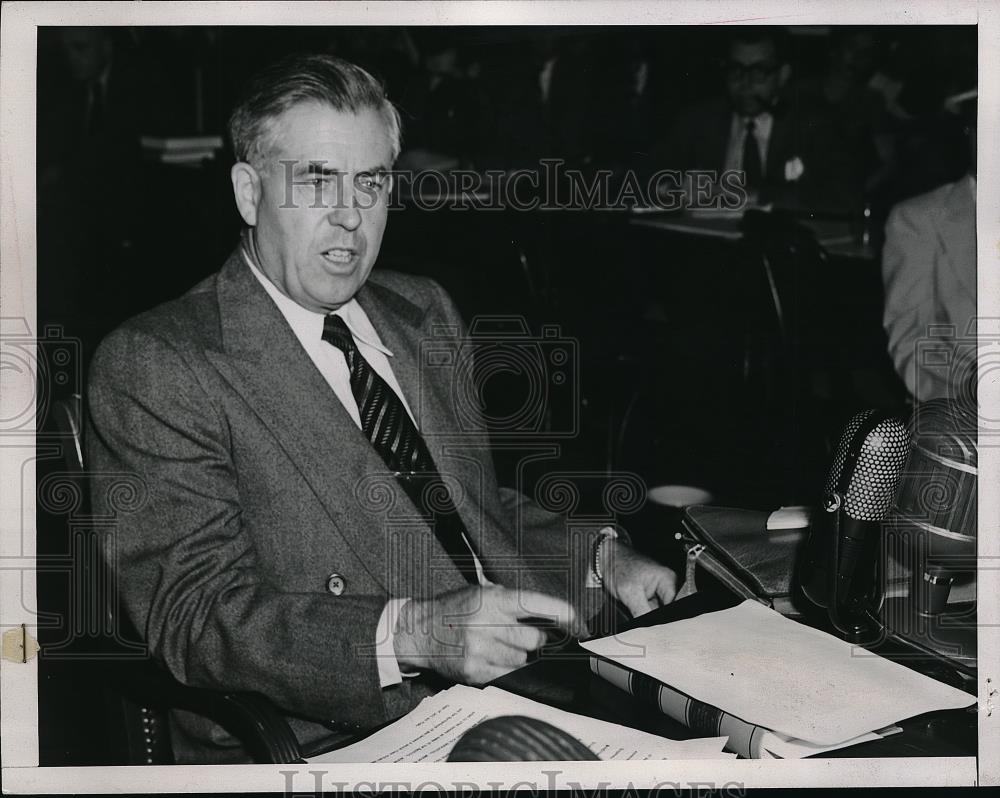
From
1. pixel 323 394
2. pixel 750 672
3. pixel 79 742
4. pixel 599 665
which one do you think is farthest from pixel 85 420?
pixel 750 672

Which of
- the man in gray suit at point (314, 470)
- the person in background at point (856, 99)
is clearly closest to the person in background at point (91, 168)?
the man in gray suit at point (314, 470)

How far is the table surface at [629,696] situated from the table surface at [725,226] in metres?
0.76

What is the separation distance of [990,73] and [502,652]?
1.62 m

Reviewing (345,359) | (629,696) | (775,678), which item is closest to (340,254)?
(345,359)

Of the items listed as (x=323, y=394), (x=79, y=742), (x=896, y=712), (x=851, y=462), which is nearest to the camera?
(x=896, y=712)

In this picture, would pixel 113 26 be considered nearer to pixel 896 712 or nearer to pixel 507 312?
pixel 507 312

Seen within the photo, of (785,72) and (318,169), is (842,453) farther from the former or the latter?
(318,169)

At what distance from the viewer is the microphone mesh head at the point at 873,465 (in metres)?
1.83

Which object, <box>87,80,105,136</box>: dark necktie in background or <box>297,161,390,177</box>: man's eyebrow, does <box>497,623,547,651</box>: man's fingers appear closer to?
<box>297,161,390,177</box>: man's eyebrow

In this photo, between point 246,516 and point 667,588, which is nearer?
point 246,516

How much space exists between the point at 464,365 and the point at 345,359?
25 centimetres

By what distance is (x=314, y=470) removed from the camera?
2074 mm

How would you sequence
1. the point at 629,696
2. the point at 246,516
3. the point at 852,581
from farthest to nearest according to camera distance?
the point at 246,516
the point at 852,581
the point at 629,696

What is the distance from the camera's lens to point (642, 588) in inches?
87.0
